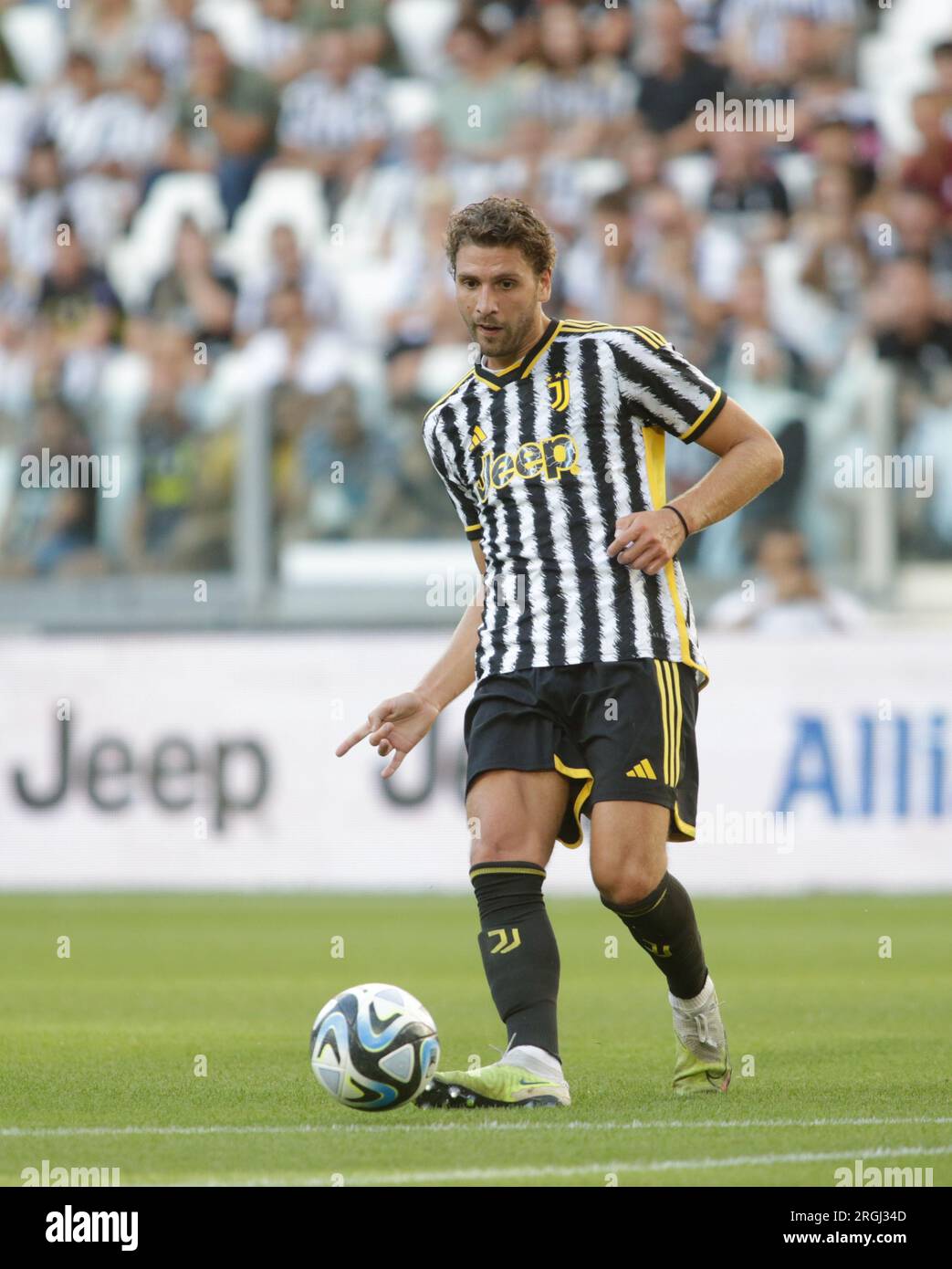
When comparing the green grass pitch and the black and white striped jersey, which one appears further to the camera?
the black and white striped jersey

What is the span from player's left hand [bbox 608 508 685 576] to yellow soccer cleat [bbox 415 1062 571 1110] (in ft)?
4.12

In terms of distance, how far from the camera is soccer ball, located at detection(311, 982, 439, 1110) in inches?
199

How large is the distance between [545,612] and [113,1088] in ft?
5.57

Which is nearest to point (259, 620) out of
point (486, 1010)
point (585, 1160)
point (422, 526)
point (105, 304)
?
point (422, 526)

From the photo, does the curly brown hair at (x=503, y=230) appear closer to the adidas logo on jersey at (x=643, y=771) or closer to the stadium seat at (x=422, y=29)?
the adidas logo on jersey at (x=643, y=771)

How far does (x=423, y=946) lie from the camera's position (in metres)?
9.84

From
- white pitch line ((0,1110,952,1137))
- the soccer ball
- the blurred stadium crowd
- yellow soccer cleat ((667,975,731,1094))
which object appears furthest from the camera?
the blurred stadium crowd

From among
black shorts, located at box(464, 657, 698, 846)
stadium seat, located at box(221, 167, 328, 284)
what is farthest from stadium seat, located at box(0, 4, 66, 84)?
black shorts, located at box(464, 657, 698, 846)

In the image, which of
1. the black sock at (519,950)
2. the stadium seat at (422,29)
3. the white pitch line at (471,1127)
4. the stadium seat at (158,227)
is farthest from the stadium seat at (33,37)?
the white pitch line at (471,1127)

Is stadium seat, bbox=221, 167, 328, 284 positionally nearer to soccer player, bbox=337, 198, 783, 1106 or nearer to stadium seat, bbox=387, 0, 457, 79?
stadium seat, bbox=387, 0, 457, 79

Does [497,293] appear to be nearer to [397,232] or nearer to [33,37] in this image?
[397,232]

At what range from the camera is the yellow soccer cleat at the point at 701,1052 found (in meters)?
5.55

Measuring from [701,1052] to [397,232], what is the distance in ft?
34.8
